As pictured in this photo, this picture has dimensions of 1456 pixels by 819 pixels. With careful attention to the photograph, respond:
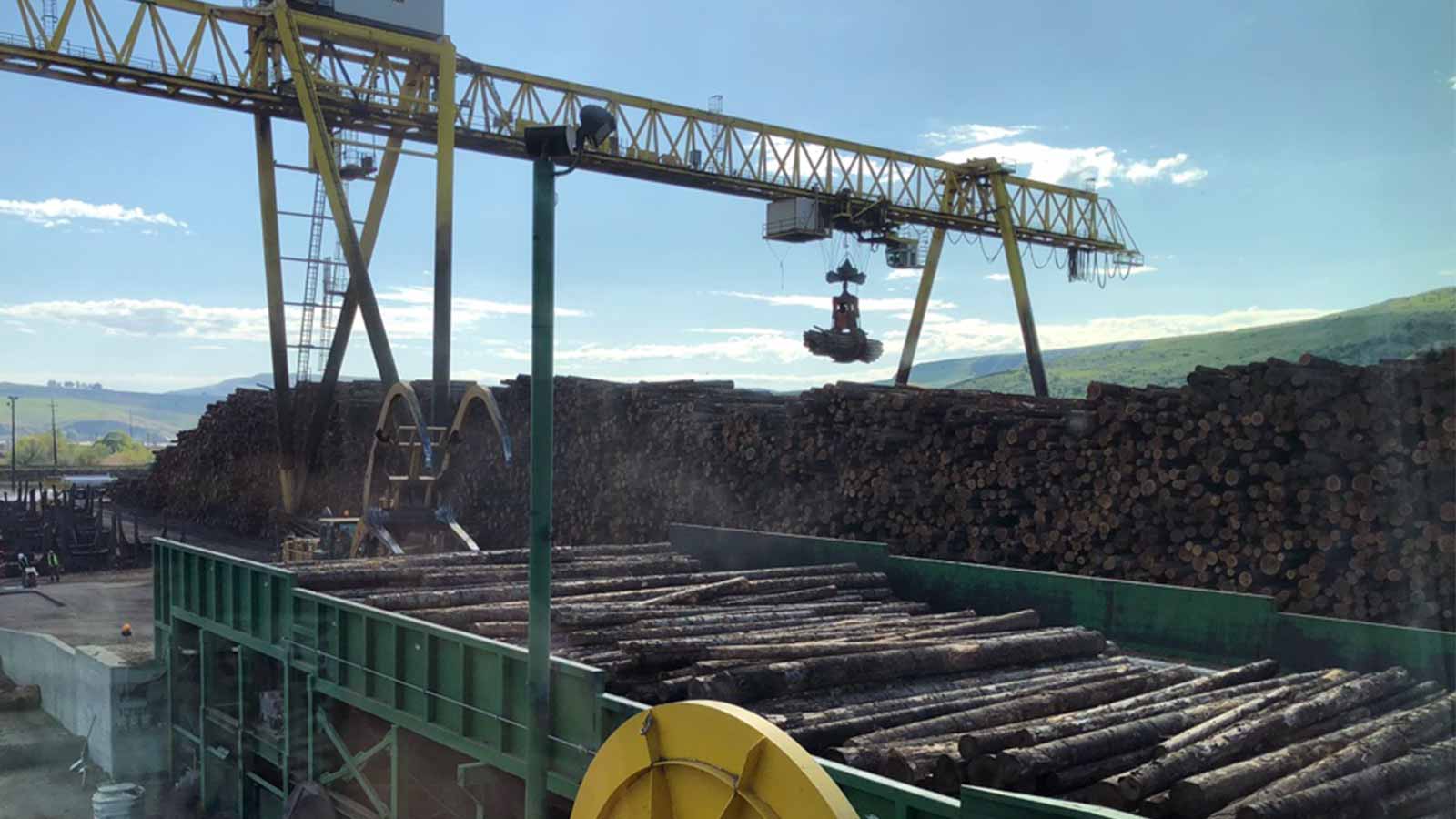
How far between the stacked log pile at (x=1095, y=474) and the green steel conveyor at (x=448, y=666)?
2995mm

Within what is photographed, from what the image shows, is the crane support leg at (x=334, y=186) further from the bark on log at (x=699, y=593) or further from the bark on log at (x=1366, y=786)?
the bark on log at (x=1366, y=786)

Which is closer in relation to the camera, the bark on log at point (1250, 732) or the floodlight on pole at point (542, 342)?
the bark on log at point (1250, 732)

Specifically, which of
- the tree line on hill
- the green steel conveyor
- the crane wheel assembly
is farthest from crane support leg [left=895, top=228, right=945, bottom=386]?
the tree line on hill

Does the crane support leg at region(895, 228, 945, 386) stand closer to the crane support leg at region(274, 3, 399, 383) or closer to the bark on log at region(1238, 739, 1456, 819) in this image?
the crane support leg at region(274, 3, 399, 383)

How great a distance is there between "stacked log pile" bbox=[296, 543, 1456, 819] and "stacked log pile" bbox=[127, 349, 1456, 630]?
3340mm

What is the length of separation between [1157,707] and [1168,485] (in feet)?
20.3

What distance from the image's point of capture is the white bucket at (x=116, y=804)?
10.6 metres

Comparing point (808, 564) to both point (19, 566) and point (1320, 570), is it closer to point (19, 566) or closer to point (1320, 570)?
point (1320, 570)

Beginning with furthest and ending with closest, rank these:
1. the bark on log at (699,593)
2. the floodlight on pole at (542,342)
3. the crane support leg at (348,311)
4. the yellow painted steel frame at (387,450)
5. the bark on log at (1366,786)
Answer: the crane support leg at (348,311) → the yellow painted steel frame at (387,450) → the bark on log at (699,593) → the floodlight on pole at (542,342) → the bark on log at (1366,786)

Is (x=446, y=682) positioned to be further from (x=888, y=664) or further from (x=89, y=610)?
(x=89, y=610)

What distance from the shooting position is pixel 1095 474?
38.9 ft

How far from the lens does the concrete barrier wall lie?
12305 millimetres

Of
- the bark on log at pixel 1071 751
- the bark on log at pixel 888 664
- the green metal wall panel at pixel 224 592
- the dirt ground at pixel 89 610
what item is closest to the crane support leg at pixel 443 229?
the dirt ground at pixel 89 610

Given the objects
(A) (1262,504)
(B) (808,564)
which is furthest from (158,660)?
(A) (1262,504)
